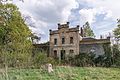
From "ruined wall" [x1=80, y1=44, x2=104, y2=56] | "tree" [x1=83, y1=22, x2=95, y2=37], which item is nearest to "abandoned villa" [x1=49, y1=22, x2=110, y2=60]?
"ruined wall" [x1=80, y1=44, x2=104, y2=56]

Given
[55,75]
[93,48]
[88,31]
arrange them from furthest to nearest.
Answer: [88,31]
[93,48]
[55,75]

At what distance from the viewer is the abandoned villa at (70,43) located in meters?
43.7

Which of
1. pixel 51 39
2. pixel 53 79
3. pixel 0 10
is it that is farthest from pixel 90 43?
pixel 53 79

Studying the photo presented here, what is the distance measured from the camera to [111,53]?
37844 mm

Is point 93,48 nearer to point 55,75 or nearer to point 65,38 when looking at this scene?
point 65,38

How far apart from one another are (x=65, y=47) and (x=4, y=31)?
651 inches

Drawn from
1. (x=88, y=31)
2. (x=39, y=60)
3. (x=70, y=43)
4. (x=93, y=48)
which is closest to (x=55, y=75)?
(x=39, y=60)

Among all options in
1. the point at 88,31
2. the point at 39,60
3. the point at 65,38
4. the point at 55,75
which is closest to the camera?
the point at 55,75

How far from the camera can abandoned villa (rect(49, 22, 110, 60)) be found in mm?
43688

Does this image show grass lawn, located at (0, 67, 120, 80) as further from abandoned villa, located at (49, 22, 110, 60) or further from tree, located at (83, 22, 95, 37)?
tree, located at (83, 22, 95, 37)

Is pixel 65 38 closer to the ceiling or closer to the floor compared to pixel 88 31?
closer to the floor

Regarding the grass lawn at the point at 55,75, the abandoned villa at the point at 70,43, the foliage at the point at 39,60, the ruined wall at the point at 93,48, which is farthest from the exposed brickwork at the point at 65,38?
the grass lawn at the point at 55,75

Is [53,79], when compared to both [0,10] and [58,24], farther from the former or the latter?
[58,24]

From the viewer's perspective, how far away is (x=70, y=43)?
46125mm
